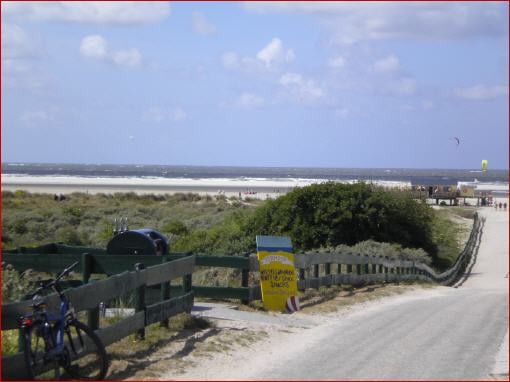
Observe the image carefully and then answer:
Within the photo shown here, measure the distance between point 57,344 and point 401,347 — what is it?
17.5 ft

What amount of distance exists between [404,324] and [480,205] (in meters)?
86.3

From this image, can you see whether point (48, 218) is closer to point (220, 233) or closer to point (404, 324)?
point (220, 233)

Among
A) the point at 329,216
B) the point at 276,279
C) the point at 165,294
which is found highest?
the point at 165,294

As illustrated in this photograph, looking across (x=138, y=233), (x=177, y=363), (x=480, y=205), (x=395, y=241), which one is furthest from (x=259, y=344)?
(x=480, y=205)

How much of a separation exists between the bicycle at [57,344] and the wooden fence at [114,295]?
0.11m

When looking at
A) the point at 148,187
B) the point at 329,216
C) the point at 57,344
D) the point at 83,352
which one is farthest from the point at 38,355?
the point at 148,187

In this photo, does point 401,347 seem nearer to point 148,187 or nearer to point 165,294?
point 165,294

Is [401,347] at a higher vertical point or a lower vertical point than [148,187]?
higher

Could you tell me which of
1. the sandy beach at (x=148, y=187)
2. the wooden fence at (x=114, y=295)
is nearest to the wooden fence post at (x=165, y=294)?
the wooden fence at (x=114, y=295)

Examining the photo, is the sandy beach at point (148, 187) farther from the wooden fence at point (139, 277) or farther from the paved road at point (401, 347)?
the paved road at point (401, 347)

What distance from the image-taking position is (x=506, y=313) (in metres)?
16.6

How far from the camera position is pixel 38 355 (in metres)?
8.41

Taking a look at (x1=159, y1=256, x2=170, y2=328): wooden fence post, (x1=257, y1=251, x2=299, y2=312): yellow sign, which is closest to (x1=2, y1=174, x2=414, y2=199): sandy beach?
(x1=257, y1=251, x2=299, y2=312): yellow sign

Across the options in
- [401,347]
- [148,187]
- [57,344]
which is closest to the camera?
[57,344]
